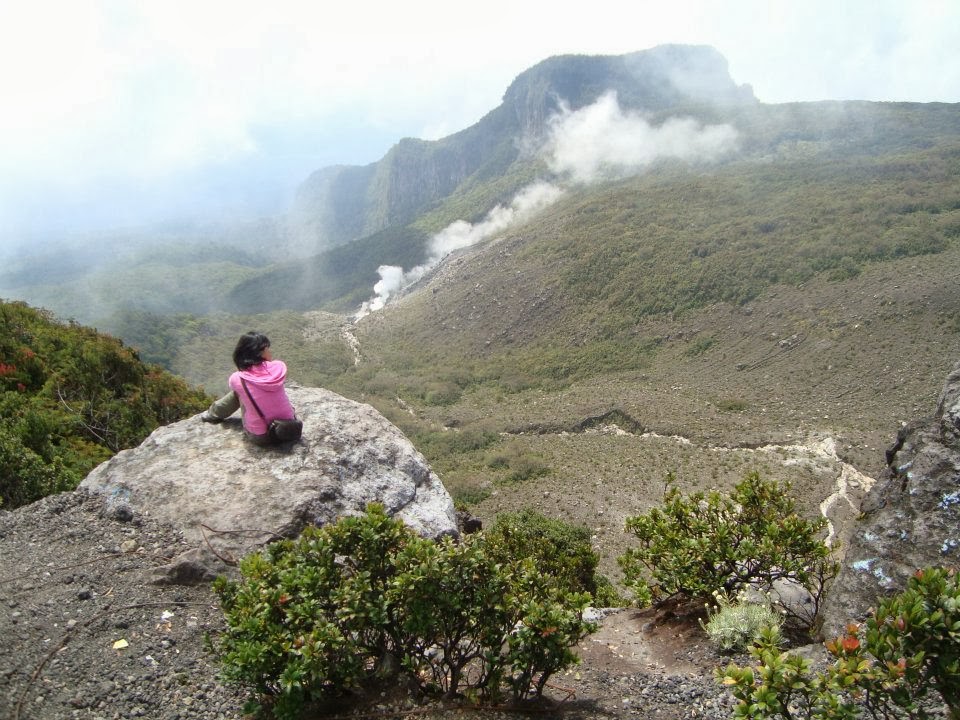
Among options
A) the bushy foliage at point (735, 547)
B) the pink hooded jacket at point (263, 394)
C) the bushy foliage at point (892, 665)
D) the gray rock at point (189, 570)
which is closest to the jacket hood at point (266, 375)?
the pink hooded jacket at point (263, 394)

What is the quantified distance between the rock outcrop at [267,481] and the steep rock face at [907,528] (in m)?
4.27

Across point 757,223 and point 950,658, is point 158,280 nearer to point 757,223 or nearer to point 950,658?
point 757,223

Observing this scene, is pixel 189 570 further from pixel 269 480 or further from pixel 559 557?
pixel 559 557

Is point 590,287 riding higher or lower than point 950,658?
lower

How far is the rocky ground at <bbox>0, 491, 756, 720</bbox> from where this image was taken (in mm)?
3892

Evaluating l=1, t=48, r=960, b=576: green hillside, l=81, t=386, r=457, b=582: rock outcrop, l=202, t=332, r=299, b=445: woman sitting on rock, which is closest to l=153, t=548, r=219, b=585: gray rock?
l=81, t=386, r=457, b=582: rock outcrop

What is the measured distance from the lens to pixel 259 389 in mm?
6758

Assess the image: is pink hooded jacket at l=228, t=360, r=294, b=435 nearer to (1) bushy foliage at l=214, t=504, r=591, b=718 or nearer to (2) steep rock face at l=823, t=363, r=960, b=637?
(1) bushy foliage at l=214, t=504, r=591, b=718

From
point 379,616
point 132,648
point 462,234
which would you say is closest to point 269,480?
point 132,648

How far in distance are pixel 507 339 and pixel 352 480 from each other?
75538 millimetres

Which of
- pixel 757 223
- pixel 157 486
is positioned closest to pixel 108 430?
pixel 157 486

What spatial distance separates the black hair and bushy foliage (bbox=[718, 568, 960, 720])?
5.86 metres

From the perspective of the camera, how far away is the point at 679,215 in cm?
8944

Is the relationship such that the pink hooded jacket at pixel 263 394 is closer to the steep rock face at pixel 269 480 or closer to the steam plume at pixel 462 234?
the steep rock face at pixel 269 480
